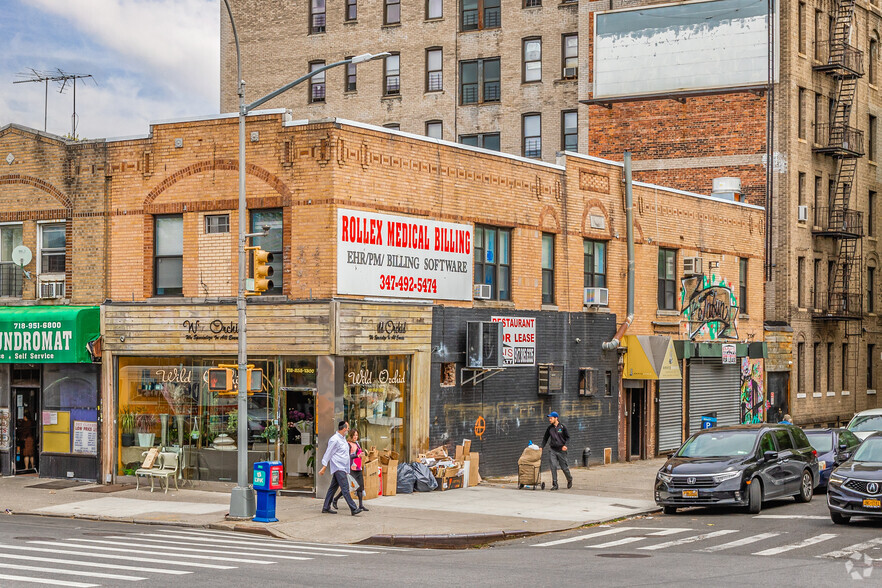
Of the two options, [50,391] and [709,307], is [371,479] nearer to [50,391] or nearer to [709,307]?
[50,391]

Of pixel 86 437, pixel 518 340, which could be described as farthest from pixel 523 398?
pixel 86 437

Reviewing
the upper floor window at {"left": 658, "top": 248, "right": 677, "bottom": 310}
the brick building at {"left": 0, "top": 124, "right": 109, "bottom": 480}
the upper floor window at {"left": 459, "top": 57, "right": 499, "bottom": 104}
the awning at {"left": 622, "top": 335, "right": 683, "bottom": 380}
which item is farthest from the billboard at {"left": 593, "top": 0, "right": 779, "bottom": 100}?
the brick building at {"left": 0, "top": 124, "right": 109, "bottom": 480}

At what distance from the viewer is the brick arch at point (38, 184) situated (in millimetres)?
27300

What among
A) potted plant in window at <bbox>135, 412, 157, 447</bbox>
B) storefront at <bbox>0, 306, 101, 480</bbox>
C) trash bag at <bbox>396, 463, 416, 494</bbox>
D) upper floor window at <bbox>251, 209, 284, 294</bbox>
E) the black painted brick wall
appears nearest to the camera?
upper floor window at <bbox>251, 209, 284, 294</bbox>

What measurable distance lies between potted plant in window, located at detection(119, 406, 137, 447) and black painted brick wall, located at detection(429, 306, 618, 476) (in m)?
6.56

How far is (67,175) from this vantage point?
89.3 feet

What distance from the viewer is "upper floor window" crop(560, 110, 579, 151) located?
5209 cm

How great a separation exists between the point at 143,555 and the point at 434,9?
41.1 m

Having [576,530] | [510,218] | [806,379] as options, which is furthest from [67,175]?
[806,379]

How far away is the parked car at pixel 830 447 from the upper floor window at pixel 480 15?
99.1ft

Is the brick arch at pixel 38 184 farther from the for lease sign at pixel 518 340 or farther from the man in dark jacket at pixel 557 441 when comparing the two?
the man in dark jacket at pixel 557 441

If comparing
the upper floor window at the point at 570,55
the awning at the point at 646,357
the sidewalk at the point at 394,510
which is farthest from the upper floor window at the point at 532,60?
the sidewalk at the point at 394,510

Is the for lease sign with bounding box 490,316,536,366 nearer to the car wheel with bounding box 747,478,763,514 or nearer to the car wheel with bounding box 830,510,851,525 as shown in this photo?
the car wheel with bounding box 747,478,763,514

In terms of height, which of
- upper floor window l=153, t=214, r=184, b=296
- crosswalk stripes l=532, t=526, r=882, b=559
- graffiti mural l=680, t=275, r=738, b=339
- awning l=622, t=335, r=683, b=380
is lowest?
crosswalk stripes l=532, t=526, r=882, b=559
